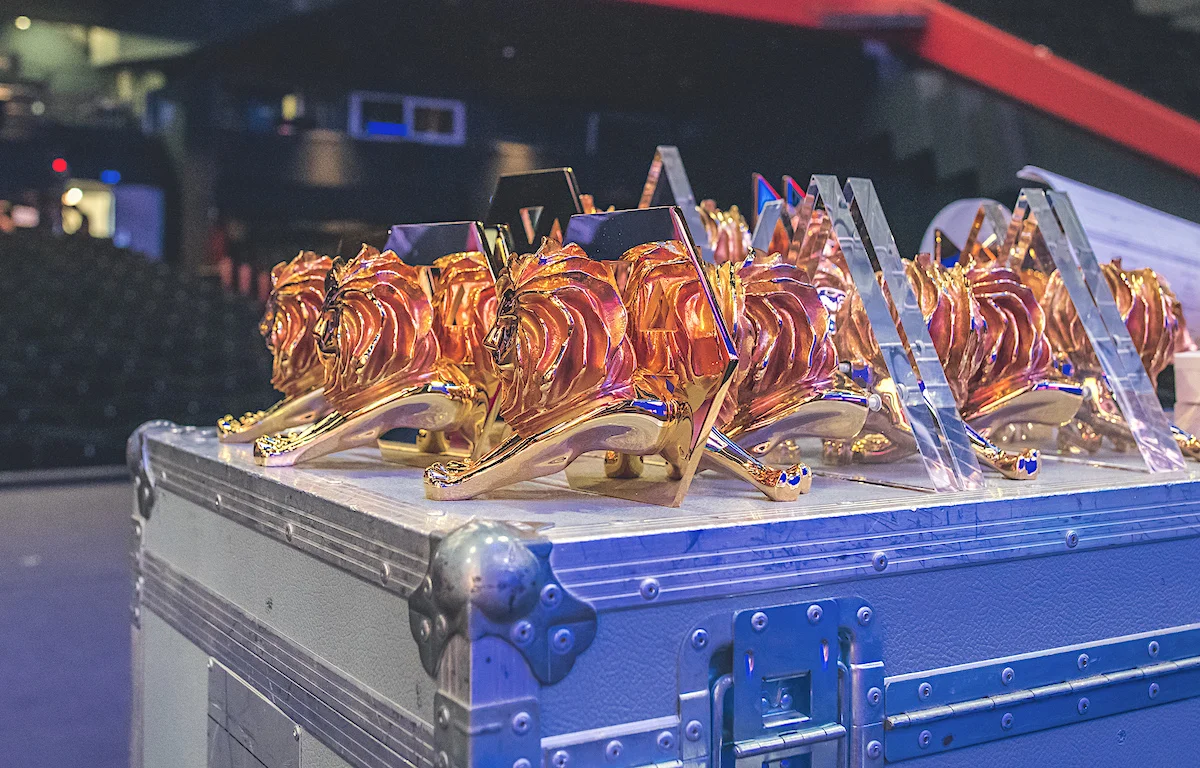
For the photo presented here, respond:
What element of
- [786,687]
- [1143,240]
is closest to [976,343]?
[786,687]

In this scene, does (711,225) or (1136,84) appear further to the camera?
(1136,84)

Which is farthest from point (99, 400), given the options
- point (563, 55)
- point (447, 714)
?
point (447, 714)

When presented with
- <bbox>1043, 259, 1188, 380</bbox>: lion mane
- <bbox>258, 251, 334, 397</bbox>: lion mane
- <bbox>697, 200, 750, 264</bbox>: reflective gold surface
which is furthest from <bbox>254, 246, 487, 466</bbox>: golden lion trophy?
<bbox>1043, 259, 1188, 380</bbox>: lion mane

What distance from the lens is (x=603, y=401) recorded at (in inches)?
29.1

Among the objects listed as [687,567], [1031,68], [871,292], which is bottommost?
[687,567]

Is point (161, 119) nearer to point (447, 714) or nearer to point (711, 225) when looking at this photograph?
point (711, 225)

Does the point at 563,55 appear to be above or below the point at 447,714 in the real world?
above

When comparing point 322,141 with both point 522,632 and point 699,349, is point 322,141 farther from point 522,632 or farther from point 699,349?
point 522,632

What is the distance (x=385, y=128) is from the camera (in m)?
5.28

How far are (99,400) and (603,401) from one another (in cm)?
508

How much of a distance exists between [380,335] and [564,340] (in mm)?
255

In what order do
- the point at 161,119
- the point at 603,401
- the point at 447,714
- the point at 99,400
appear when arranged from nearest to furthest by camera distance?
the point at 447,714, the point at 603,401, the point at 99,400, the point at 161,119

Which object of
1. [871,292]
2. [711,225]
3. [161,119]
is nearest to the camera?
[871,292]

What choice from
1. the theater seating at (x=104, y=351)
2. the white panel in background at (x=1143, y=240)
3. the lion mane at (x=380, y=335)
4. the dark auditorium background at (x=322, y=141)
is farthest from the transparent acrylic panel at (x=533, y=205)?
the theater seating at (x=104, y=351)
